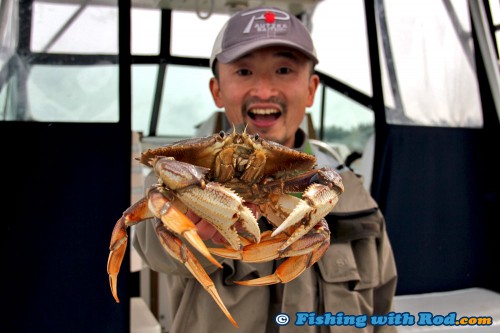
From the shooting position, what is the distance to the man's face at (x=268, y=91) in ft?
8.17

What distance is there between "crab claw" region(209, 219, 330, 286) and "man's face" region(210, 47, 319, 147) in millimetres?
859

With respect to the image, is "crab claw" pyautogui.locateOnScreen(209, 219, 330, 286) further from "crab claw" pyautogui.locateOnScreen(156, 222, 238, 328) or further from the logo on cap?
the logo on cap

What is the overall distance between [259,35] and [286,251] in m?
1.25

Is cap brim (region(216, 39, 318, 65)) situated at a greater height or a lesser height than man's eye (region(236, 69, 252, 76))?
greater

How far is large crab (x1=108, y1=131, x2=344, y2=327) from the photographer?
1530mm

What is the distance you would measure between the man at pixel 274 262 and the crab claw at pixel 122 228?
395mm

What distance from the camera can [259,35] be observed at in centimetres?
250

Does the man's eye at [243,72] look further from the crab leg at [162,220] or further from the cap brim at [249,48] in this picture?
the crab leg at [162,220]

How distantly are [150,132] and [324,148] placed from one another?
3334mm

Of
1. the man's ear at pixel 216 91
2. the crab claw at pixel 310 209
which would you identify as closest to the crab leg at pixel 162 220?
the crab claw at pixel 310 209

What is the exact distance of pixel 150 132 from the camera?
21.6 feet

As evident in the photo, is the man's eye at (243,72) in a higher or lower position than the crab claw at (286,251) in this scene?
higher

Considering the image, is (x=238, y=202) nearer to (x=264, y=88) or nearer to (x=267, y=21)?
(x=264, y=88)

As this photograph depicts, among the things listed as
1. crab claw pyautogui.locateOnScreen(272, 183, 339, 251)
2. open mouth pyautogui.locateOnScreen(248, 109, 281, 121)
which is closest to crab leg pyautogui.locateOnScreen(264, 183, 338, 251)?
crab claw pyautogui.locateOnScreen(272, 183, 339, 251)
